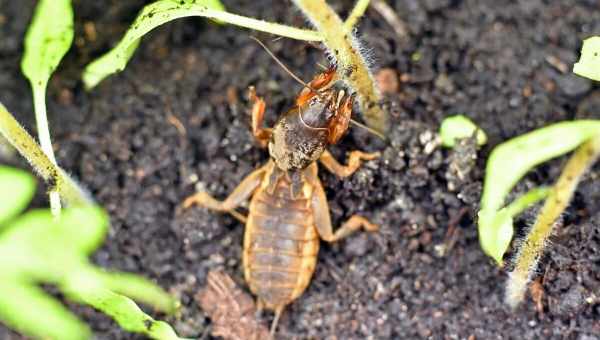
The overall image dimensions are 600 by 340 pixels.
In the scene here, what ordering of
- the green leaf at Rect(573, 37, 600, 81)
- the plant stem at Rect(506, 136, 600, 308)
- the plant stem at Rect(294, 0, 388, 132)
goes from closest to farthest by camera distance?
the plant stem at Rect(506, 136, 600, 308)
the green leaf at Rect(573, 37, 600, 81)
the plant stem at Rect(294, 0, 388, 132)

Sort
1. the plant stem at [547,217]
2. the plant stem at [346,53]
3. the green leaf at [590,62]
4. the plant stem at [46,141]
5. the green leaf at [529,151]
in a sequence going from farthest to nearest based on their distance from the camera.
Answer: the plant stem at [46,141] < the plant stem at [346,53] < the green leaf at [590,62] < the plant stem at [547,217] < the green leaf at [529,151]

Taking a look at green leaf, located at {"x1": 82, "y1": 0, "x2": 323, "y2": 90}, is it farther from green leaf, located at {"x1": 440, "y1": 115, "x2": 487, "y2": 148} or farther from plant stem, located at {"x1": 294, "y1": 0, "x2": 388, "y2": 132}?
green leaf, located at {"x1": 440, "y1": 115, "x2": 487, "y2": 148}

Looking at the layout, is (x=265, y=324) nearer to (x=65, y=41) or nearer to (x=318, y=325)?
(x=318, y=325)

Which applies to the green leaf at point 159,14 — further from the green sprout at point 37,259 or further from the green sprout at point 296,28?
the green sprout at point 37,259

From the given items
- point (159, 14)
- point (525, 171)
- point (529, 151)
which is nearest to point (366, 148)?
point (159, 14)

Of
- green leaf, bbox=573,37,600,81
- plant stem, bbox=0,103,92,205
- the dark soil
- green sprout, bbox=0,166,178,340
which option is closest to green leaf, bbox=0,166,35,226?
green sprout, bbox=0,166,178,340

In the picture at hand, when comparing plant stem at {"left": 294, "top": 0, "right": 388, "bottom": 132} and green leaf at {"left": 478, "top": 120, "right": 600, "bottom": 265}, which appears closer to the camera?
green leaf at {"left": 478, "top": 120, "right": 600, "bottom": 265}

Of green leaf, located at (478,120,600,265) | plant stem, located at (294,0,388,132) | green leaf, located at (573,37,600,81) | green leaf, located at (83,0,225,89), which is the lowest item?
green leaf, located at (573,37,600,81)

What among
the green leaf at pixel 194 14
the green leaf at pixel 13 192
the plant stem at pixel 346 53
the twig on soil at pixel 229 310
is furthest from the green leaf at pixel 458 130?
the green leaf at pixel 13 192
